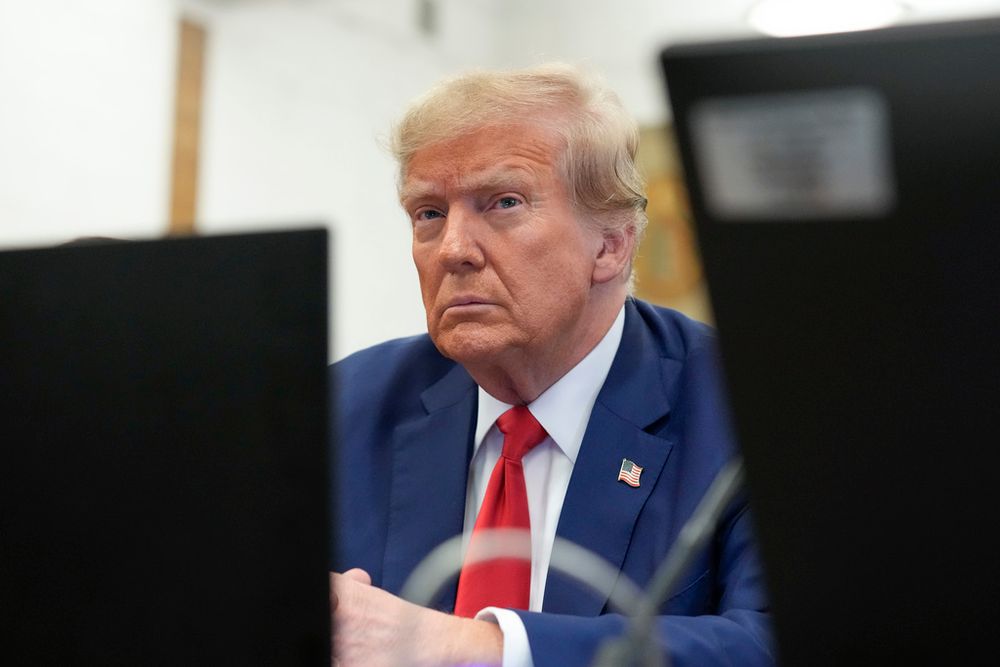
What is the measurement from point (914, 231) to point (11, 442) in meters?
0.50

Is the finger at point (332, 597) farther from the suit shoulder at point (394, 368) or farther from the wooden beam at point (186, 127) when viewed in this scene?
the wooden beam at point (186, 127)

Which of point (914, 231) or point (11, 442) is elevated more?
point (914, 231)

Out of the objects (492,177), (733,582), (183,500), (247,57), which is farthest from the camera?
(247,57)

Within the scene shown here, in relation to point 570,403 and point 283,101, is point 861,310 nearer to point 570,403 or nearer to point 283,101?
Result: point 570,403

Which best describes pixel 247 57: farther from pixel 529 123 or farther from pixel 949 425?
pixel 949 425

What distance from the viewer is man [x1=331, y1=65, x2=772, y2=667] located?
1.40m

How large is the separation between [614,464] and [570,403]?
0.15m

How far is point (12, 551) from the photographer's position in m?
0.63

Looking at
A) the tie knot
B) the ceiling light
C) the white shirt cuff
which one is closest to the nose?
the tie knot

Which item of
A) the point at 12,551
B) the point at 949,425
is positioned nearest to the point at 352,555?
the point at 12,551

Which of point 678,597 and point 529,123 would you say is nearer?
point 678,597

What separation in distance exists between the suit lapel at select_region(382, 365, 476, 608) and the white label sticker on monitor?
102cm

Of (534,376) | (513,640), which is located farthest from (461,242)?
(513,640)

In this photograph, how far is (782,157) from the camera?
18.0 inches
